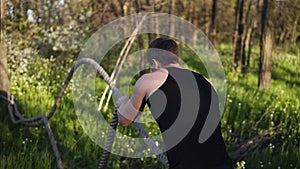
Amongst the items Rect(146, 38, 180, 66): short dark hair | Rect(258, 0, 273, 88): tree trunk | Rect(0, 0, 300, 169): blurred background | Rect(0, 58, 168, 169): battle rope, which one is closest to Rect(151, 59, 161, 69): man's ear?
Rect(146, 38, 180, 66): short dark hair

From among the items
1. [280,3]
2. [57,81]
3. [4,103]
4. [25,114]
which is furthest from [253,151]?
[280,3]

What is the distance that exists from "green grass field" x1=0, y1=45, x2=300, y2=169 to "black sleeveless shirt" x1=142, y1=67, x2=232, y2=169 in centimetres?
165

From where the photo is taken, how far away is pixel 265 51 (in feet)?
24.1

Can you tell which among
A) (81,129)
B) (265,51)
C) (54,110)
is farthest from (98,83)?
(265,51)

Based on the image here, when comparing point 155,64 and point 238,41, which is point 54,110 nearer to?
point 155,64

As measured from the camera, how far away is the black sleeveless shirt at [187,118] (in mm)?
2242

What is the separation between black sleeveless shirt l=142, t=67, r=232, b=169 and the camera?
2242 millimetres

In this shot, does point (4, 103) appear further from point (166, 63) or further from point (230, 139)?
point (166, 63)

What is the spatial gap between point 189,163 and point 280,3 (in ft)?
24.1

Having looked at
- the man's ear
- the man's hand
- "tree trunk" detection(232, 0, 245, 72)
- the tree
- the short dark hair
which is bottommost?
"tree trunk" detection(232, 0, 245, 72)

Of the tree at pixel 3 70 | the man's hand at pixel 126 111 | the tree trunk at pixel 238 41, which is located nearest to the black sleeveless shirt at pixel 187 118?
the man's hand at pixel 126 111

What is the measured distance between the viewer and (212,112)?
2340mm

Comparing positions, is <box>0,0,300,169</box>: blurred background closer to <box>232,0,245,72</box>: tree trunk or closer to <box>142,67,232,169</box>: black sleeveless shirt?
<box>232,0,245,72</box>: tree trunk

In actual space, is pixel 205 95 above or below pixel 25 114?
above
